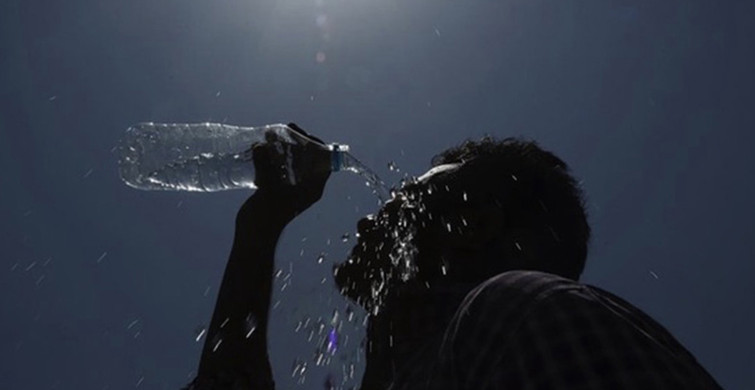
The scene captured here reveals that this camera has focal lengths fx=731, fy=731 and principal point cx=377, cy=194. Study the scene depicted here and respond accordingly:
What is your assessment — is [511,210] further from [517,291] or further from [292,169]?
[292,169]

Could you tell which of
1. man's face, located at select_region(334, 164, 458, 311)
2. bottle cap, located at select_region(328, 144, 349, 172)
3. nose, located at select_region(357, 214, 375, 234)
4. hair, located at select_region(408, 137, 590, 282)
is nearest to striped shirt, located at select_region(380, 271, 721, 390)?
hair, located at select_region(408, 137, 590, 282)

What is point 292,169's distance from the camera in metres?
3.89

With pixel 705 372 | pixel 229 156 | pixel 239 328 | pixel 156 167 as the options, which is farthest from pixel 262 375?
pixel 156 167

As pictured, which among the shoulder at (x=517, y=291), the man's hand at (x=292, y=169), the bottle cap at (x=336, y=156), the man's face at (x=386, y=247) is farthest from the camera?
the bottle cap at (x=336, y=156)

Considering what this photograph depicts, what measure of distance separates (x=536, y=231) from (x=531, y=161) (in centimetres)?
51

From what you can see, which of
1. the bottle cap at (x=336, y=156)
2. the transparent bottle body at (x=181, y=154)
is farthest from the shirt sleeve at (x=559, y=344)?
the transparent bottle body at (x=181, y=154)

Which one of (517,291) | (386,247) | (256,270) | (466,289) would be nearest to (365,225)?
(386,247)

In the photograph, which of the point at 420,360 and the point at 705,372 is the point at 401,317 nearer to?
the point at 420,360

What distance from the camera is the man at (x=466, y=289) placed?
1.20 metres

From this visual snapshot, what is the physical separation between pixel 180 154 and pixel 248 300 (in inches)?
155

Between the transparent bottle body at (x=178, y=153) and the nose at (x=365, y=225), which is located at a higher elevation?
the nose at (x=365, y=225)

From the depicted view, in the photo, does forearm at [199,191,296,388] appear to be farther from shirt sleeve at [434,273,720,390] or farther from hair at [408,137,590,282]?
shirt sleeve at [434,273,720,390]

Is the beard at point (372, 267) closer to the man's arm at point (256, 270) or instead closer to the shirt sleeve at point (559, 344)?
the man's arm at point (256, 270)

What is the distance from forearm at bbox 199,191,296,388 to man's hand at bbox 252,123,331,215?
5 centimetres
